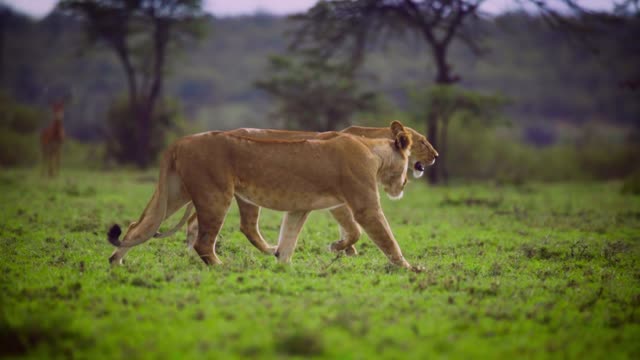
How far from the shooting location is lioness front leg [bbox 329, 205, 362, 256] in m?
9.51

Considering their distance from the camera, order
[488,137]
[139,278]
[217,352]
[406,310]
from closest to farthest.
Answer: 1. [217,352]
2. [406,310]
3. [139,278]
4. [488,137]

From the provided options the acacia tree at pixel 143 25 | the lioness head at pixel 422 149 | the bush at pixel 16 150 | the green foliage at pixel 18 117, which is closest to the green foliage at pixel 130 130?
the acacia tree at pixel 143 25

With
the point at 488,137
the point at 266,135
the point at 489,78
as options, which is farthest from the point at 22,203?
the point at 489,78

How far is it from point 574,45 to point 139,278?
22022mm

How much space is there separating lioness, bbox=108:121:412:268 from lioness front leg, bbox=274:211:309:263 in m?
0.01

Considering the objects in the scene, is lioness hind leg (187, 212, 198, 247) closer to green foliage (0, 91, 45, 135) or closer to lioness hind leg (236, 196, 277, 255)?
lioness hind leg (236, 196, 277, 255)

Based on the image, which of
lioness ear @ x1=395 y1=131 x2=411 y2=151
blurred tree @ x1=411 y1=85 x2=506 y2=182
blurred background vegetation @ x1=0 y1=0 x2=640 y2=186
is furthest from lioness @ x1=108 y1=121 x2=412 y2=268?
blurred tree @ x1=411 y1=85 x2=506 y2=182

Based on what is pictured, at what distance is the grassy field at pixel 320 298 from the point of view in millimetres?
5457

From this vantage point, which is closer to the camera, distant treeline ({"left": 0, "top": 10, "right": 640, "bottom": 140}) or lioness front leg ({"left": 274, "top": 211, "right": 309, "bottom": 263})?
lioness front leg ({"left": 274, "top": 211, "right": 309, "bottom": 263})

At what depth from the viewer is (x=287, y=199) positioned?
8.50 m

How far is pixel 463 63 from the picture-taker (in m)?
91.1

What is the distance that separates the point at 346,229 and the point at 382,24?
19080mm

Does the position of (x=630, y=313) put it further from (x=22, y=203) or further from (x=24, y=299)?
(x=22, y=203)

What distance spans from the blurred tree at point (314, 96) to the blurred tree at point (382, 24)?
456 centimetres
